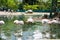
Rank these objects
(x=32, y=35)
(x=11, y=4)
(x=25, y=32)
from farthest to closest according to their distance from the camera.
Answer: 1. (x=11, y=4)
2. (x=25, y=32)
3. (x=32, y=35)

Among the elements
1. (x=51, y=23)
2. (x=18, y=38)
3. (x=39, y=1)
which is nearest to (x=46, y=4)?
(x=39, y=1)

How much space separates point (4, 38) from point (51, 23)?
367 cm

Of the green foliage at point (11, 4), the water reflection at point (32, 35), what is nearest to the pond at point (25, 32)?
the water reflection at point (32, 35)

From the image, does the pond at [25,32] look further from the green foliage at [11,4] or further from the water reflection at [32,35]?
the green foliage at [11,4]

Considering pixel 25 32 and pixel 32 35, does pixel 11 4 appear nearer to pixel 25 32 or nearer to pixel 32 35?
pixel 25 32

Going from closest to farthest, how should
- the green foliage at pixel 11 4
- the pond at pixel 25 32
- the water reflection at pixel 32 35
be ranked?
the water reflection at pixel 32 35, the pond at pixel 25 32, the green foliage at pixel 11 4

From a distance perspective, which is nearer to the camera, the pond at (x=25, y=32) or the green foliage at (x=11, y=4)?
the pond at (x=25, y=32)

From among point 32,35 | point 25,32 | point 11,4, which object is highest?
point 32,35

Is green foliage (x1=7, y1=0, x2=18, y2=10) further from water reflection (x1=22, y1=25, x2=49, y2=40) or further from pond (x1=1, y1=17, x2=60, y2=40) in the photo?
water reflection (x1=22, y1=25, x2=49, y2=40)

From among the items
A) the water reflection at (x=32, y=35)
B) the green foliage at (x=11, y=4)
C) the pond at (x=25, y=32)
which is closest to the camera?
the water reflection at (x=32, y=35)

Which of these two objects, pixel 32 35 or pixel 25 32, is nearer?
pixel 32 35

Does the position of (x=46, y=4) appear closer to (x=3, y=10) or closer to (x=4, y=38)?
(x=3, y=10)

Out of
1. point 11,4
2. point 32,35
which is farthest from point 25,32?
point 11,4

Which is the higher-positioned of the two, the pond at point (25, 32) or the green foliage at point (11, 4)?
the pond at point (25, 32)
